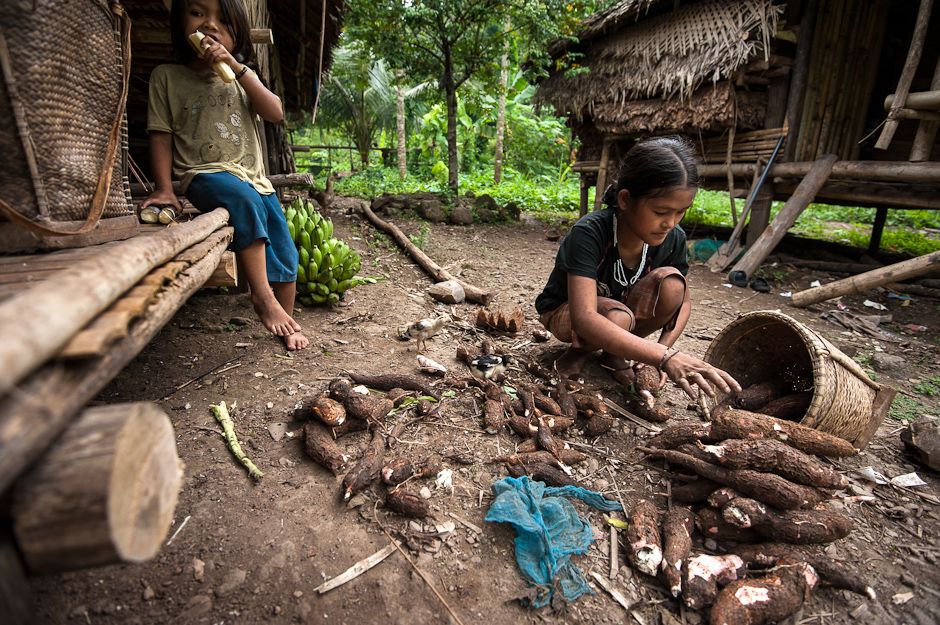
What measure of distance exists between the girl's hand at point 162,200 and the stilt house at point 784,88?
595 cm

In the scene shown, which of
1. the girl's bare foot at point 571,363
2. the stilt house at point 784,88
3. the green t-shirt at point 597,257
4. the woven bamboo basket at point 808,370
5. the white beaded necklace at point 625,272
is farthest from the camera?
the stilt house at point 784,88

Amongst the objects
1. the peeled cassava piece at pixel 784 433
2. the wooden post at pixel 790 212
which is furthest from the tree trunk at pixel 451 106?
the peeled cassava piece at pixel 784 433

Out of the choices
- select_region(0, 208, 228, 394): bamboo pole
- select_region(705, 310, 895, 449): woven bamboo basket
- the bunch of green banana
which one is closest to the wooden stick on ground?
the bunch of green banana

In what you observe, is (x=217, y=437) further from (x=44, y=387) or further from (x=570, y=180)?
(x=570, y=180)

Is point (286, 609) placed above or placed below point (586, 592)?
above

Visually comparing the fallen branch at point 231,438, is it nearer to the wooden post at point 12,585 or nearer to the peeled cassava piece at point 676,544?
the wooden post at point 12,585

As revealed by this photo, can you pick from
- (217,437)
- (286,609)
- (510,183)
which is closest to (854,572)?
(286,609)

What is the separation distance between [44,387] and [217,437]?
5.58ft

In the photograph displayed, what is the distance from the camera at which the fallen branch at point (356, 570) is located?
62.2 inches

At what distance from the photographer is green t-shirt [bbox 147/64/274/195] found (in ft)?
8.82

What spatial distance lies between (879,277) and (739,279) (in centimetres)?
175

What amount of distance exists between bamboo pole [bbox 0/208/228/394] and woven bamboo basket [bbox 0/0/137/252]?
0.66 m

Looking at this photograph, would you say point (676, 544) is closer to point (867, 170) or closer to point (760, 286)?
point (760, 286)

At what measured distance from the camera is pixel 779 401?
2.49m
